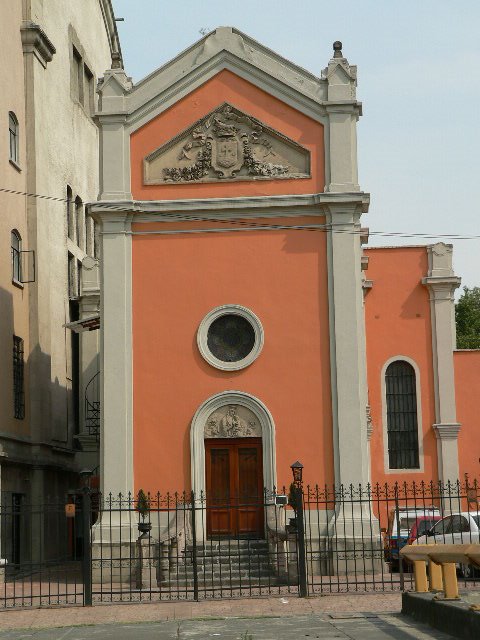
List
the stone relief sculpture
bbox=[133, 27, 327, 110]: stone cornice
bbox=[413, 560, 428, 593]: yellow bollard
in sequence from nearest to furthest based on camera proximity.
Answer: bbox=[413, 560, 428, 593]: yellow bollard < the stone relief sculpture < bbox=[133, 27, 327, 110]: stone cornice

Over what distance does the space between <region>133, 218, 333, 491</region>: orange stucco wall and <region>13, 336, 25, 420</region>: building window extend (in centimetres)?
554

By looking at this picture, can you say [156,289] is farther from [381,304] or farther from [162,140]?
[381,304]

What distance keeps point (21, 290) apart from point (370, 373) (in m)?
10.7

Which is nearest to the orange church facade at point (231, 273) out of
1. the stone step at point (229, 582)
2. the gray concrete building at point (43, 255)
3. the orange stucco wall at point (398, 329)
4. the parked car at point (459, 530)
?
the parked car at point (459, 530)

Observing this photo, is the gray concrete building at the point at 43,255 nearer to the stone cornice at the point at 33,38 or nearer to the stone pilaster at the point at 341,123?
the stone cornice at the point at 33,38

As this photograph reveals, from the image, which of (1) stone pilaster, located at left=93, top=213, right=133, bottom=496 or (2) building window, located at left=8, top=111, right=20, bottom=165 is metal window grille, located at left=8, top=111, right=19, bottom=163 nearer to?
(2) building window, located at left=8, top=111, right=20, bottom=165

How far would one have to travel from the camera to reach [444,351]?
3403 cm

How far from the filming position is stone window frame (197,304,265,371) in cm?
2641

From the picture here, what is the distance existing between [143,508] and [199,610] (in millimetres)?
3633

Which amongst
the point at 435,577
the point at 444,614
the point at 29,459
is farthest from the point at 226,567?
the point at 444,614

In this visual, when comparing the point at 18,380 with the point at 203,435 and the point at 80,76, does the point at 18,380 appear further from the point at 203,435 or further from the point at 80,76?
the point at 80,76

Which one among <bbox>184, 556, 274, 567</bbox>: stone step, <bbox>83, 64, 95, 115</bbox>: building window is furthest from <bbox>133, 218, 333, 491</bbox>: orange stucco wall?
Answer: <bbox>83, 64, 95, 115</bbox>: building window

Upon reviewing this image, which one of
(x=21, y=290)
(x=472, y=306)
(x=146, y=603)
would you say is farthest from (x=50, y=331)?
(x=472, y=306)

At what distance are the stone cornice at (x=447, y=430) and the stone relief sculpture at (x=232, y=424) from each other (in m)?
8.88
